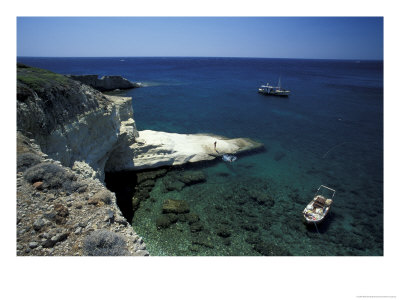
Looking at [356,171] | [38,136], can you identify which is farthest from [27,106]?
[356,171]

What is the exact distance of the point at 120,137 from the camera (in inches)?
949

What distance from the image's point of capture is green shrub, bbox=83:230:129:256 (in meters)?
7.16

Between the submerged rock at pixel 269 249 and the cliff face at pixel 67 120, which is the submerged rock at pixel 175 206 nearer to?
the cliff face at pixel 67 120

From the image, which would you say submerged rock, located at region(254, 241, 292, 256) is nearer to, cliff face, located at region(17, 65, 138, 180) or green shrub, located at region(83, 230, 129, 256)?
green shrub, located at region(83, 230, 129, 256)

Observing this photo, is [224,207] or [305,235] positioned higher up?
[224,207]

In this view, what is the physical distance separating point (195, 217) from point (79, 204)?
11.9 meters

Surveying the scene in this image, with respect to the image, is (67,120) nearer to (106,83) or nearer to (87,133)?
(87,133)

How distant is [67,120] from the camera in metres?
16.6

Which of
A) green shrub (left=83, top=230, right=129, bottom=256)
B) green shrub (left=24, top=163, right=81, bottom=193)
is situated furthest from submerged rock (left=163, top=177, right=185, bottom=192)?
green shrub (left=83, top=230, right=129, bottom=256)

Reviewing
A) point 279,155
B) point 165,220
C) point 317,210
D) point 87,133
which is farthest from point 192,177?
point 279,155

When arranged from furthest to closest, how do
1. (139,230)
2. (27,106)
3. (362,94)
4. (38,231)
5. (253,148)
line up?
(362,94)
(253,148)
(139,230)
(27,106)
(38,231)

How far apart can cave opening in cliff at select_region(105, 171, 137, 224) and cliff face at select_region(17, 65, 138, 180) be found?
8.55 feet

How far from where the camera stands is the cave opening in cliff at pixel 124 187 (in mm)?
20078

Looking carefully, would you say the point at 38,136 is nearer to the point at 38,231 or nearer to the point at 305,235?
the point at 38,231
